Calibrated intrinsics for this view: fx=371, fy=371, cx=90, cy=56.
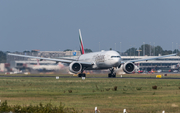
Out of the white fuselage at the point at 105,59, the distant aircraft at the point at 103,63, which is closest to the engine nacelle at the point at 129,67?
the distant aircraft at the point at 103,63

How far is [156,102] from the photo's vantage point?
26828 millimetres

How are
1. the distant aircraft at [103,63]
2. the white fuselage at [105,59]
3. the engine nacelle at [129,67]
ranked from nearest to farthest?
the white fuselage at [105,59] → the distant aircraft at [103,63] → the engine nacelle at [129,67]

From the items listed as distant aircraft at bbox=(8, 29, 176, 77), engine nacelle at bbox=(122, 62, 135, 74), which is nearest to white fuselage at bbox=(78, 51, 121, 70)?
distant aircraft at bbox=(8, 29, 176, 77)

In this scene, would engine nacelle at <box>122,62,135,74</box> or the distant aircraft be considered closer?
the distant aircraft

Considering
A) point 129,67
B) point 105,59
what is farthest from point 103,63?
point 129,67

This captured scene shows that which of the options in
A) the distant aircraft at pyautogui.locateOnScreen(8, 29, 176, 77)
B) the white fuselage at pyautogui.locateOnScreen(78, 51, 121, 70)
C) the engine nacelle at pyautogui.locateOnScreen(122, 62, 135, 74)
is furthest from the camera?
the engine nacelle at pyautogui.locateOnScreen(122, 62, 135, 74)

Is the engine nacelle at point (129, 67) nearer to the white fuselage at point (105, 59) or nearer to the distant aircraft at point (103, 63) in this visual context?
the distant aircraft at point (103, 63)

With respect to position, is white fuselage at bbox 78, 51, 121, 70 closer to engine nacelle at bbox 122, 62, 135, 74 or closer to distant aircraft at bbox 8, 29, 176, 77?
distant aircraft at bbox 8, 29, 176, 77

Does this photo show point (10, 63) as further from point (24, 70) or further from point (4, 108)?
point (4, 108)

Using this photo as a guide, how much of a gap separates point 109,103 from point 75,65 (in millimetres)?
46690

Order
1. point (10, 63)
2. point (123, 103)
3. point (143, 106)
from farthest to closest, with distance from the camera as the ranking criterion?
point (10, 63)
point (123, 103)
point (143, 106)

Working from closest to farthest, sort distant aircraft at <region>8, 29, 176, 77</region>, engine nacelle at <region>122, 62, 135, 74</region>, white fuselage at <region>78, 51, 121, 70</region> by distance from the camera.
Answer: white fuselage at <region>78, 51, 121, 70</region> < distant aircraft at <region>8, 29, 176, 77</region> < engine nacelle at <region>122, 62, 135, 74</region>

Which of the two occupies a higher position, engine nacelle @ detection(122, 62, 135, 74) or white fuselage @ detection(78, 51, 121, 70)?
white fuselage @ detection(78, 51, 121, 70)

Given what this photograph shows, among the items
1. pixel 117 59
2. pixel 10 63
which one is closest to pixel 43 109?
pixel 117 59
